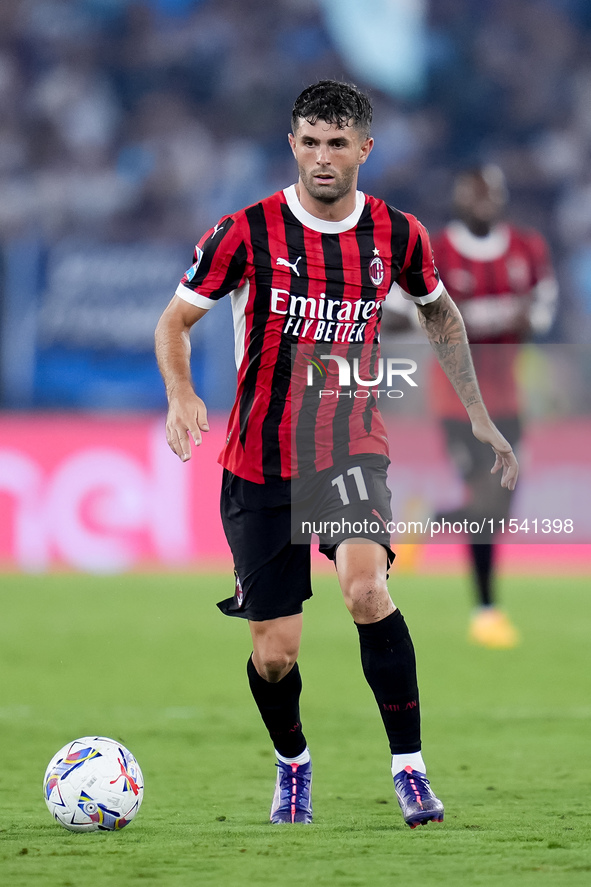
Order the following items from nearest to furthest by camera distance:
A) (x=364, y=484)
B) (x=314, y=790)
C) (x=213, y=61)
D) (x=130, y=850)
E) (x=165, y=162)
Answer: (x=130, y=850) < (x=364, y=484) < (x=314, y=790) < (x=165, y=162) < (x=213, y=61)

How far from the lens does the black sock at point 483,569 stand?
7094 mm

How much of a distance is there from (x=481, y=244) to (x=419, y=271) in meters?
3.79

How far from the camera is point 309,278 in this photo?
11.5 ft

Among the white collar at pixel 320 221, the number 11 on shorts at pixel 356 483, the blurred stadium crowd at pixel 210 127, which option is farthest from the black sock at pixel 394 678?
the blurred stadium crowd at pixel 210 127

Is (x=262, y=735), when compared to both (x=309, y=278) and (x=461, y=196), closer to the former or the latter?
(x=309, y=278)

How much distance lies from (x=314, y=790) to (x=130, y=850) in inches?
45.1

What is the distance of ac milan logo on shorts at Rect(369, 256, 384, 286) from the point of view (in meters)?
3.54

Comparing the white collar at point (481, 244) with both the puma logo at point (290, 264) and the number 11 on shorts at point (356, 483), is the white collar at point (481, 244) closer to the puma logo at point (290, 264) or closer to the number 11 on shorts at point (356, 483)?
the puma logo at point (290, 264)

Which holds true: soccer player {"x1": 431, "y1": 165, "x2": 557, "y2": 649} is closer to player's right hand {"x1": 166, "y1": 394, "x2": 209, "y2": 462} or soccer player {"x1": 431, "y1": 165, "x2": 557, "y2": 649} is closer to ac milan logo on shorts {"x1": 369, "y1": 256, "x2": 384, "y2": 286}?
ac milan logo on shorts {"x1": 369, "y1": 256, "x2": 384, "y2": 286}

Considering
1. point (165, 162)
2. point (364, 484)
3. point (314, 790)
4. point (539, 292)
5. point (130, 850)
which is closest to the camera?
point (130, 850)

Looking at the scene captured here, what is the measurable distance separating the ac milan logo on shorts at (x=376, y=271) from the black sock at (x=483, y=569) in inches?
147

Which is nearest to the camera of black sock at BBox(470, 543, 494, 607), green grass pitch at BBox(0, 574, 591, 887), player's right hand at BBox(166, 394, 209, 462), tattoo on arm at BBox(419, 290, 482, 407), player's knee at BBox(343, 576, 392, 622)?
green grass pitch at BBox(0, 574, 591, 887)

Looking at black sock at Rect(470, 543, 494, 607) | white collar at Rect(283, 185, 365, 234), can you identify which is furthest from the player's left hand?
black sock at Rect(470, 543, 494, 607)

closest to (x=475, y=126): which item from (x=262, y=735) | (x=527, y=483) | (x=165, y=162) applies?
(x=165, y=162)
